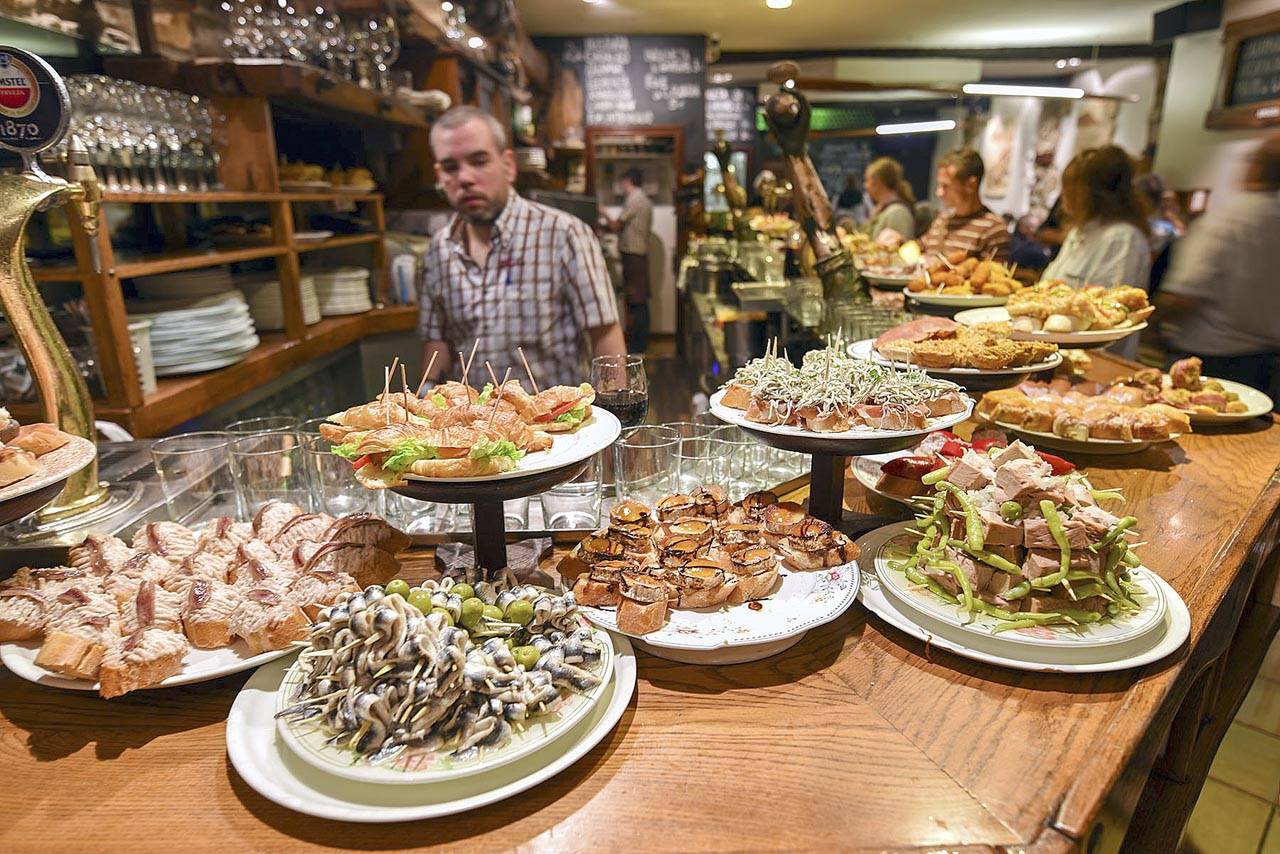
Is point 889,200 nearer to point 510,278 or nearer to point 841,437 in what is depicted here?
point 510,278

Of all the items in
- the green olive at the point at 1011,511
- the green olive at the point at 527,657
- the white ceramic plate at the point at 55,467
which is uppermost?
the white ceramic plate at the point at 55,467

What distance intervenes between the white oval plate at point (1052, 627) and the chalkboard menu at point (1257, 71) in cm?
665

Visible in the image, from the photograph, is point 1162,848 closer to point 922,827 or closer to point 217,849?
point 922,827

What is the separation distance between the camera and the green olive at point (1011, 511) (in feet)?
4.20

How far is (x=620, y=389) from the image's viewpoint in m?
1.78

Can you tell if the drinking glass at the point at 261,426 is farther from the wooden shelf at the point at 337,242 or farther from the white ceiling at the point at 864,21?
the white ceiling at the point at 864,21

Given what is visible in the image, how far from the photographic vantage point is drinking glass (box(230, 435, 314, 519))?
1662mm

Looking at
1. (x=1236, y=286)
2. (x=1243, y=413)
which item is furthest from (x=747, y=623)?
(x=1236, y=286)

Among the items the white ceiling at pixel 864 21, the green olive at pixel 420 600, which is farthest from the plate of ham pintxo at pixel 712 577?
the white ceiling at pixel 864 21

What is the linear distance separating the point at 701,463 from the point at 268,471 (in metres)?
0.94

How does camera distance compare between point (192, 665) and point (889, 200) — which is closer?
point (192, 665)

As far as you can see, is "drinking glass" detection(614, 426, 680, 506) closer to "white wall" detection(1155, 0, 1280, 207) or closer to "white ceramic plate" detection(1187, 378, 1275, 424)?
"white ceramic plate" detection(1187, 378, 1275, 424)

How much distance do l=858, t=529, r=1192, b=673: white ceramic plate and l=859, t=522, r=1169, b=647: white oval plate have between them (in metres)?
0.01

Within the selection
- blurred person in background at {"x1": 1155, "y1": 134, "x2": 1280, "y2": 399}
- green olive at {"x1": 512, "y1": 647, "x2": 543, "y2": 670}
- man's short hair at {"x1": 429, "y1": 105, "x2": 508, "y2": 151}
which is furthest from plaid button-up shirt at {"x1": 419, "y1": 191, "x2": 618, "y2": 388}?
blurred person in background at {"x1": 1155, "y1": 134, "x2": 1280, "y2": 399}
